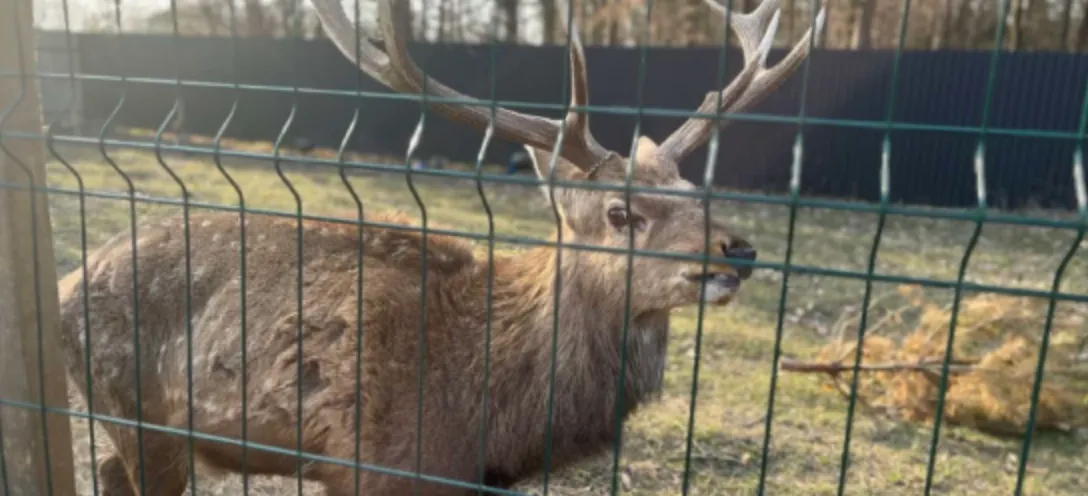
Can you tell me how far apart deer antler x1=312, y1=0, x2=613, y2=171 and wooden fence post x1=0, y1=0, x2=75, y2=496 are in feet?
3.56

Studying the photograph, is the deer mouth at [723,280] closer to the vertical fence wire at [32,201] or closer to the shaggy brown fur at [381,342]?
the shaggy brown fur at [381,342]

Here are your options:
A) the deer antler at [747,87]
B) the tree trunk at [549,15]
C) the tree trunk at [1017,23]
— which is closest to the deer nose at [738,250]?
the deer antler at [747,87]

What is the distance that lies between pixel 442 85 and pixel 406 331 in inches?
38.8

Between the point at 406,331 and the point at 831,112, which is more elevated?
the point at 831,112

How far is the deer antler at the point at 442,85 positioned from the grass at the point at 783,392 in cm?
105

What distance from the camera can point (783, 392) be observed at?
20.8 feet

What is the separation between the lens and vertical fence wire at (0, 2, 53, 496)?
295 cm

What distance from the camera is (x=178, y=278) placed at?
3.67 m

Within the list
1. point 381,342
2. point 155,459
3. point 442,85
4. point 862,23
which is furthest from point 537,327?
point 862,23

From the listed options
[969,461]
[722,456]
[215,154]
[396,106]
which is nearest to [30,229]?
[215,154]

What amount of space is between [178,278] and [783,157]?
14.1m

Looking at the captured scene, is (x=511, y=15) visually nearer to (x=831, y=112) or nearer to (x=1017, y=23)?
(x=831, y=112)

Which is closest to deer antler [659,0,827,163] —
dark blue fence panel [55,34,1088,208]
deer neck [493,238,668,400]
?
deer neck [493,238,668,400]

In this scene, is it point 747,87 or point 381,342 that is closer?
point 381,342
